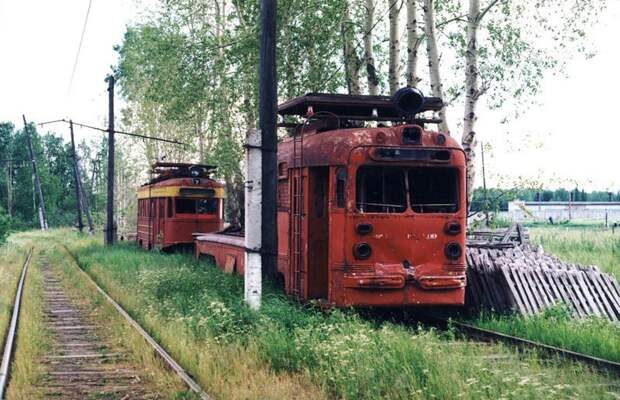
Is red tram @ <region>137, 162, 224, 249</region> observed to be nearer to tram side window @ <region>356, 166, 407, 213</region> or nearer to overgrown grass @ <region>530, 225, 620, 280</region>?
overgrown grass @ <region>530, 225, 620, 280</region>

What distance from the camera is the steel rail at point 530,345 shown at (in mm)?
8719

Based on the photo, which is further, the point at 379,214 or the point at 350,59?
the point at 350,59

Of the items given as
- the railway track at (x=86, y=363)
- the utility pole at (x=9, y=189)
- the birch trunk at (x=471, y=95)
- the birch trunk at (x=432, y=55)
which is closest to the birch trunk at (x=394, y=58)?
the birch trunk at (x=432, y=55)

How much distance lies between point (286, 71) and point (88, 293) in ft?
27.5

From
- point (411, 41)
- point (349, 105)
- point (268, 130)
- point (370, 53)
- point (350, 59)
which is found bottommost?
point (268, 130)

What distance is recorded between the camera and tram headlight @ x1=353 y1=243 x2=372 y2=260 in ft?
37.5

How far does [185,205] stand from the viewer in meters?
26.5

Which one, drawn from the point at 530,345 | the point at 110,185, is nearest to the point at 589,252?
the point at 530,345

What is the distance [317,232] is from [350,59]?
1082 cm

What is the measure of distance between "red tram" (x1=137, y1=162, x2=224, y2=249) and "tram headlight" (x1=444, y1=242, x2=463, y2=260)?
15.4 meters

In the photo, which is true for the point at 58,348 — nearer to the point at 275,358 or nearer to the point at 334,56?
the point at 275,358

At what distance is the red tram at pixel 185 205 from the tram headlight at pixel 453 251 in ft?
50.4

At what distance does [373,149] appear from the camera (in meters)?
11.5

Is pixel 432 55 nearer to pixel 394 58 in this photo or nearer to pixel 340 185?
pixel 394 58
